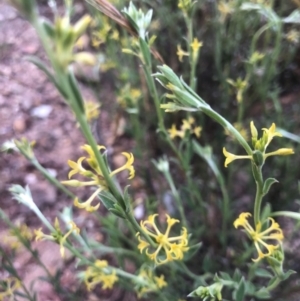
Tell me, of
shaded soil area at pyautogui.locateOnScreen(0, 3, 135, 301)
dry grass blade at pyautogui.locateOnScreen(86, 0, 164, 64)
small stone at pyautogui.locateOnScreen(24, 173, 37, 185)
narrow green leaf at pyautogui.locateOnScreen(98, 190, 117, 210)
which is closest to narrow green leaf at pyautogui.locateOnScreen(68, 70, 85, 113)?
narrow green leaf at pyautogui.locateOnScreen(98, 190, 117, 210)

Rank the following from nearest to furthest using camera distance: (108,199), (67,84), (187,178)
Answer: (67,84) → (108,199) → (187,178)

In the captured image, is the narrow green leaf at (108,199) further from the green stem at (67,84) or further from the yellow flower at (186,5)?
the yellow flower at (186,5)

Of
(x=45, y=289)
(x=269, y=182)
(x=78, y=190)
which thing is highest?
(x=269, y=182)

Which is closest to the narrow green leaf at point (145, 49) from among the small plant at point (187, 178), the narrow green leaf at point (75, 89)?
the small plant at point (187, 178)

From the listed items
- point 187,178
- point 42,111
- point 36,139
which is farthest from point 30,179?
point 187,178

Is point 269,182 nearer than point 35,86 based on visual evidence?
Yes

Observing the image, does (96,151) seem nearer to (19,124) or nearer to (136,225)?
(136,225)

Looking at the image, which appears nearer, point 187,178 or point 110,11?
point 110,11

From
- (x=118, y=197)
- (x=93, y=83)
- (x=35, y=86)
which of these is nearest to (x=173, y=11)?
(x=93, y=83)

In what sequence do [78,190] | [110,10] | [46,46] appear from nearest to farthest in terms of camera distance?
[46,46]
[110,10]
[78,190]

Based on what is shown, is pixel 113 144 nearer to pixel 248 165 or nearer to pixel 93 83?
pixel 93 83

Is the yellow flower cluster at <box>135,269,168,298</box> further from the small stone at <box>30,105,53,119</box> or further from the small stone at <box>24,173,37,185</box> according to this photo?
the small stone at <box>30,105,53,119</box>
